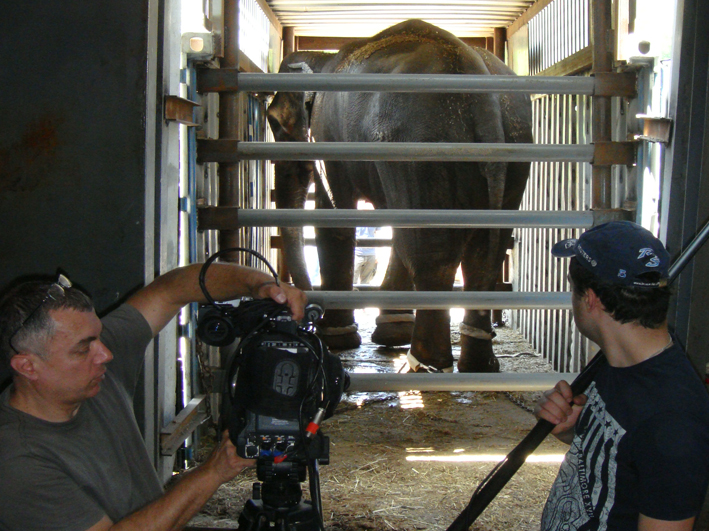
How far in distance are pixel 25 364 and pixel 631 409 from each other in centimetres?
128

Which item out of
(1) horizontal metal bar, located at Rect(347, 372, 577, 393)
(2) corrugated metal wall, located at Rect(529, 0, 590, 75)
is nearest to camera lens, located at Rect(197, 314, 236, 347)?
(1) horizontal metal bar, located at Rect(347, 372, 577, 393)

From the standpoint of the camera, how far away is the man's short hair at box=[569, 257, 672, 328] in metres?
1.57

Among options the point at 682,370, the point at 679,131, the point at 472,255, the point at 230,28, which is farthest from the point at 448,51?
the point at 682,370

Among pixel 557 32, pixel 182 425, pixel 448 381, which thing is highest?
pixel 557 32

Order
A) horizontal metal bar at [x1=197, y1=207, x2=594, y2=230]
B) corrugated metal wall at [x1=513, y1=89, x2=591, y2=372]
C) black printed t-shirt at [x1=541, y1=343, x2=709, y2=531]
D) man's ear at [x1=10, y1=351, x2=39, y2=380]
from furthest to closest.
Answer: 1. corrugated metal wall at [x1=513, y1=89, x2=591, y2=372]
2. horizontal metal bar at [x1=197, y1=207, x2=594, y2=230]
3. man's ear at [x1=10, y1=351, x2=39, y2=380]
4. black printed t-shirt at [x1=541, y1=343, x2=709, y2=531]

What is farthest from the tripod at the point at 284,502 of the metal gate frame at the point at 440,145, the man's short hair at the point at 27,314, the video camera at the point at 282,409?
the metal gate frame at the point at 440,145

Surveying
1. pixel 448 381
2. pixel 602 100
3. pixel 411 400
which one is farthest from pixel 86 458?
pixel 411 400

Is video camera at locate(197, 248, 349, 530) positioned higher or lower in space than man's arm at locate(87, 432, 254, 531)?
higher

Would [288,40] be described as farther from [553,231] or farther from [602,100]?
[602,100]

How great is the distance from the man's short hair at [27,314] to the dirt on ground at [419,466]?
3.96 feet

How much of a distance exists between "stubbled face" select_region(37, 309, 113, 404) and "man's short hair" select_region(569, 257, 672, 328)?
1.12 m

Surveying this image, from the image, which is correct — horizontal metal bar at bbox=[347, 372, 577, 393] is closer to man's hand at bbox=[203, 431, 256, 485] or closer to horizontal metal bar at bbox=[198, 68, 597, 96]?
horizontal metal bar at bbox=[198, 68, 597, 96]

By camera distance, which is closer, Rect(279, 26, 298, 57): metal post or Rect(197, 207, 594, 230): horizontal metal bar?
Rect(197, 207, 594, 230): horizontal metal bar

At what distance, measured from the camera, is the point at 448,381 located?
2.97m
